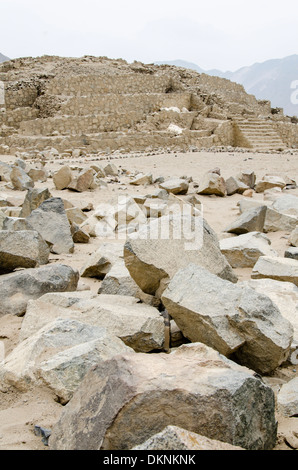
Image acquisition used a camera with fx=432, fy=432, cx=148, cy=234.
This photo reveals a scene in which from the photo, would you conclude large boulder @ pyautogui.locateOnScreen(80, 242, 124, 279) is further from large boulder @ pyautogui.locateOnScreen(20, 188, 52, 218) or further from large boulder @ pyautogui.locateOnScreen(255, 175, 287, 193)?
large boulder @ pyautogui.locateOnScreen(255, 175, 287, 193)

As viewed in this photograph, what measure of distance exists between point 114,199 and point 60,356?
4962 millimetres

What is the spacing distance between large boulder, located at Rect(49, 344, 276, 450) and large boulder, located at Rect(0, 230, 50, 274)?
1.95 metres

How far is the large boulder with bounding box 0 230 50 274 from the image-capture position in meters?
3.35

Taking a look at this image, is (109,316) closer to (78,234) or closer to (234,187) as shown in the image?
(78,234)

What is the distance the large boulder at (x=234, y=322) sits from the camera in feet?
7.32

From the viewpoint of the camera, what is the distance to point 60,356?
2010 mm

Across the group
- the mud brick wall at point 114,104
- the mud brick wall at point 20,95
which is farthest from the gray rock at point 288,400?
the mud brick wall at point 20,95

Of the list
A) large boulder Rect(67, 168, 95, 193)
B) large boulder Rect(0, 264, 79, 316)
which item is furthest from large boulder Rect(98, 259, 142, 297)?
large boulder Rect(67, 168, 95, 193)

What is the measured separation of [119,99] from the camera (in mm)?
18391

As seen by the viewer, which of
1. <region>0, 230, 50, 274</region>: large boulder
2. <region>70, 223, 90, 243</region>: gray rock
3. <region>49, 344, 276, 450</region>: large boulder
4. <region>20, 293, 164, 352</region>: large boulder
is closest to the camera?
<region>49, 344, 276, 450</region>: large boulder

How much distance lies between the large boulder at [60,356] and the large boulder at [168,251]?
67cm

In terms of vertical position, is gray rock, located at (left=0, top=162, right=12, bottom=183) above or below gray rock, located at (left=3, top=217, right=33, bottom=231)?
below

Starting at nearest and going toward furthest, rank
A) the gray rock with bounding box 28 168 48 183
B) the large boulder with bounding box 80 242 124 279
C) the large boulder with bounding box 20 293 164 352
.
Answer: the large boulder with bounding box 20 293 164 352 < the large boulder with bounding box 80 242 124 279 < the gray rock with bounding box 28 168 48 183

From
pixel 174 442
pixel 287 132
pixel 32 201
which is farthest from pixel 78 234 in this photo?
pixel 287 132
